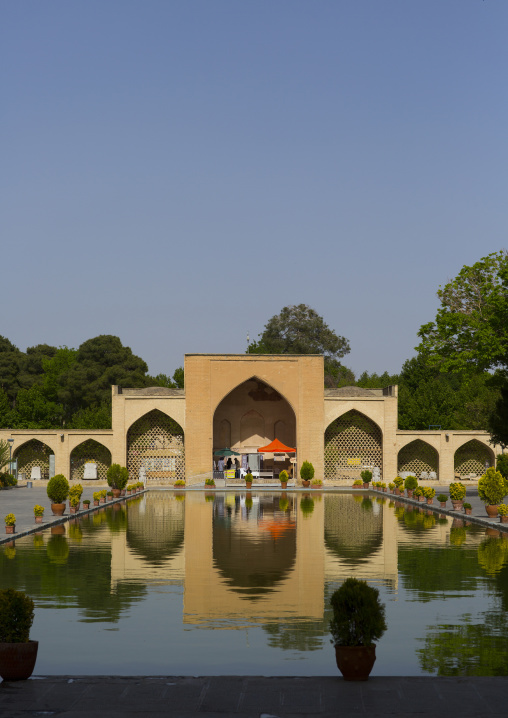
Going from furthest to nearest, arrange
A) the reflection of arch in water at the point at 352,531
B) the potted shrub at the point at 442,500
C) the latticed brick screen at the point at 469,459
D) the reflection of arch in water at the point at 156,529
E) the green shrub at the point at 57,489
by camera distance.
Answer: the latticed brick screen at the point at 469,459 → the potted shrub at the point at 442,500 → the green shrub at the point at 57,489 → the reflection of arch in water at the point at 156,529 → the reflection of arch in water at the point at 352,531

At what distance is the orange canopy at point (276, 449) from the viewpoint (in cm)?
4603

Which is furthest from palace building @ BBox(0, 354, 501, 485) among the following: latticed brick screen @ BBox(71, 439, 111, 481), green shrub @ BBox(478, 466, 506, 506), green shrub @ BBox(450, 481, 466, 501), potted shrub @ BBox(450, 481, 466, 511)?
green shrub @ BBox(478, 466, 506, 506)

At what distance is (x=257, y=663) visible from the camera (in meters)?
8.46

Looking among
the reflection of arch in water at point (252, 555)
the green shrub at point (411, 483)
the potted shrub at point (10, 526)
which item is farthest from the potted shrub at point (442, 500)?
the potted shrub at point (10, 526)

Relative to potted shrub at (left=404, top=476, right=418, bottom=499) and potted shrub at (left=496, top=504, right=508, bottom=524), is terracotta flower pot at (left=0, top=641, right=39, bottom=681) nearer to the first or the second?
potted shrub at (left=496, top=504, right=508, bottom=524)

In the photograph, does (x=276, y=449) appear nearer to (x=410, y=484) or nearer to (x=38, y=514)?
(x=410, y=484)

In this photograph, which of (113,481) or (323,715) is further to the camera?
(113,481)

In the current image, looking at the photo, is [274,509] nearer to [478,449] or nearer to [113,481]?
[113,481]

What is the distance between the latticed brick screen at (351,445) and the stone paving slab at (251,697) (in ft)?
132

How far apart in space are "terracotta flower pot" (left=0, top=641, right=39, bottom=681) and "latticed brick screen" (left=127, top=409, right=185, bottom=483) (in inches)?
1535

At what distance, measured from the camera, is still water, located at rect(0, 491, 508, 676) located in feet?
28.5

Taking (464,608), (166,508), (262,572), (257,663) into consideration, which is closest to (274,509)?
(166,508)

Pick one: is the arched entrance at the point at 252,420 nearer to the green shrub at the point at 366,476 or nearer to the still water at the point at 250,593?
the green shrub at the point at 366,476

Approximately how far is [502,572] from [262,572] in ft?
11.9
